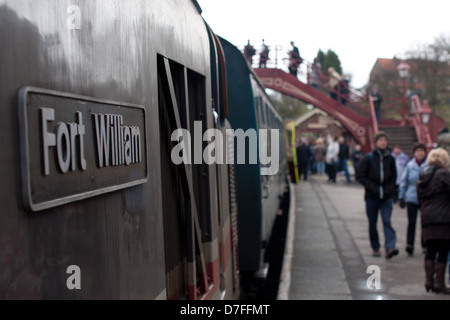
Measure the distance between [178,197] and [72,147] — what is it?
153 cm

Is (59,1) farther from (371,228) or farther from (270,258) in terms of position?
(270,258)

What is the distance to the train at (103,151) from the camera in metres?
1.30

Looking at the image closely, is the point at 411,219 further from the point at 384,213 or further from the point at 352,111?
the point at 352,111

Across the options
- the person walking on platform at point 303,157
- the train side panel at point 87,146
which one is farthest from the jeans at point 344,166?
the train side panel at point 87,146

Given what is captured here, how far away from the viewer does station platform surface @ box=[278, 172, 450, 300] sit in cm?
691

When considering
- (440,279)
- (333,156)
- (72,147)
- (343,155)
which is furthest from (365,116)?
(72,147)

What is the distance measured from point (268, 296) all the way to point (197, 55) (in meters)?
4.96

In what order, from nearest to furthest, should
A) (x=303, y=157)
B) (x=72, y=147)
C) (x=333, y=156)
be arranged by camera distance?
(x=72, y=147) < (x=333, y=156) < (x=303, y=157)

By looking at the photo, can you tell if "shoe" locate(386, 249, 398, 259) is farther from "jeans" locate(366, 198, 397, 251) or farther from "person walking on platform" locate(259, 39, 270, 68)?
"person walking on platform" locate(259, 39, 270, 68)

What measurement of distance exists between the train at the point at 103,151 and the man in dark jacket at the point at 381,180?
526cm

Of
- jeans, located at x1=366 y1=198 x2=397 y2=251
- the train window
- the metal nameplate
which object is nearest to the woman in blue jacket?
jeans, located at x1=366 y1=198 x2=397 y2=251

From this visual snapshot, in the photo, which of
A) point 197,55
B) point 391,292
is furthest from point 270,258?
point 197,55

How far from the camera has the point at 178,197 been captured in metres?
3.02

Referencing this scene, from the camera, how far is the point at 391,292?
6.94 m
